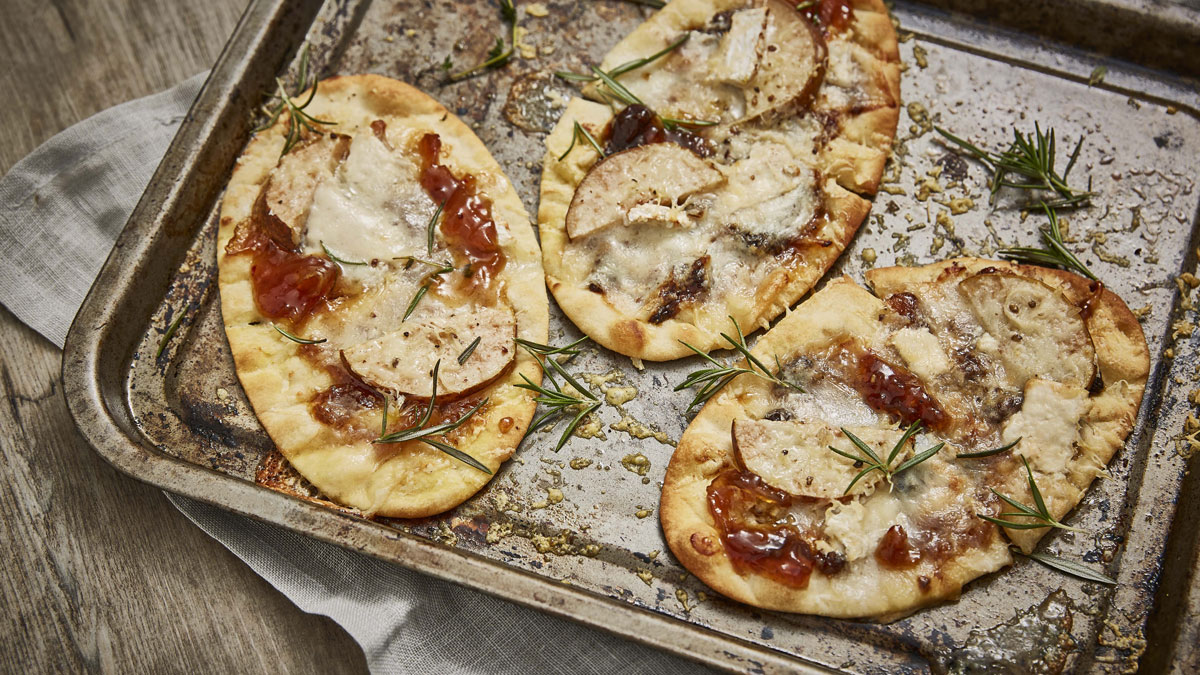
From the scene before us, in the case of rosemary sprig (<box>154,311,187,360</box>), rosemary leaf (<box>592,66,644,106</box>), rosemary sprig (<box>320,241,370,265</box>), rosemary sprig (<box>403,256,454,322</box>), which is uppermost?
rosemary leaf (<box>592,66,644,106</box>)

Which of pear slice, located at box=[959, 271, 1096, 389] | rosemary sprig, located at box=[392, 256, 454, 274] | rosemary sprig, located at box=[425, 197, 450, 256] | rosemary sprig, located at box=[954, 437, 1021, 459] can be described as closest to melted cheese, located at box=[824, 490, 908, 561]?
rosemary sprig, located at box=[954, 437, 1021, 459]

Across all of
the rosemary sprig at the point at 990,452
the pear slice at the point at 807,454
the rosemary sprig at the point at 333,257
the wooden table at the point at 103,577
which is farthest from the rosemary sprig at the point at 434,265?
the rosemary sprig at the point at 990,452

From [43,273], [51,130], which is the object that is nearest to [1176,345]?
[43,273]

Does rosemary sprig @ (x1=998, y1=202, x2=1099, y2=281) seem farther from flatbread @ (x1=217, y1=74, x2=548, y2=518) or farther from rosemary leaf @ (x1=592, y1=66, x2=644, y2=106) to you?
flatbread @ (x1=217, y1=74, x2=548, y2=518)

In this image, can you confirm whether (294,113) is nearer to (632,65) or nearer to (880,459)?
(632,65)

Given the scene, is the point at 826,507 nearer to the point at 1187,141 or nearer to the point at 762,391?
the point at 762,391

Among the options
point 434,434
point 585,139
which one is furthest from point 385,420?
point 585,139

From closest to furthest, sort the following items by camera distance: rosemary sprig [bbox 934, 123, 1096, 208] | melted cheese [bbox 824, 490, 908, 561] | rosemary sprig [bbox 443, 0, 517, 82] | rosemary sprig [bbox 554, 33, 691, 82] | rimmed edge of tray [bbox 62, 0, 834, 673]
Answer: rimmed edge of tray [bbox 62, 0, 834, 673] < melted cheese [bbox 824, 490, 908, 561] < rosemary sprig [bbox 934, 123, 1096, 208] < rosemary sprig [bbox 554, 33, 691, 82] < rosemary sprig [bbox 443, 0, 517, 82]
